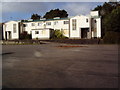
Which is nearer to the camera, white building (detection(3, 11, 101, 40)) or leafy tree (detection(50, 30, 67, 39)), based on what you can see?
white building (detection(3, 11, 101, 40))

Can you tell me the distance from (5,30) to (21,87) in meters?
61.3

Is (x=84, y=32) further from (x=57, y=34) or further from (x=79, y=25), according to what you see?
(x=57, y=34)

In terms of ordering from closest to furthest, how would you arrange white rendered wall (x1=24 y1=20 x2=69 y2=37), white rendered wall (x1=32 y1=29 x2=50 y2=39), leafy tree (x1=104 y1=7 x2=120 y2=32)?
leafy tree (x1=104 y1=7 x2=120 y2=32) < white rendered wall (x1=32 y1=29 x2=50 y2=39) < white rendered wall (x1=24 y1=20 x2=69 y2=37)

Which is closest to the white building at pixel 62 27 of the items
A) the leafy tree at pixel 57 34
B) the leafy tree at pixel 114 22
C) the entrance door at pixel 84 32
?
the entrance door at pixel 84 32

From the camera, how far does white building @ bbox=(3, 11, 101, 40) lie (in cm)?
4950

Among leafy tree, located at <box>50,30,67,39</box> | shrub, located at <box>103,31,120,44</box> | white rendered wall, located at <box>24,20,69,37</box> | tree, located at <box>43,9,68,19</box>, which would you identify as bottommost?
shrub, located at <box>103,31,120,44</box>

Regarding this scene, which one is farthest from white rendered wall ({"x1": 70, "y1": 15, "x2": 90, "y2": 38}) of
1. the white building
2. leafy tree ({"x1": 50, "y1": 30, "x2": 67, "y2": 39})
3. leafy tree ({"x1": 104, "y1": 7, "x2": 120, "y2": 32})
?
leafy tree ({"x1": 104, "y1": 7, "x2": 120, "y2": 32})

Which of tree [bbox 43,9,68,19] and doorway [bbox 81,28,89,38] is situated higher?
tree [bbox 43,9,68,19]

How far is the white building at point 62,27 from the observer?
49.5m

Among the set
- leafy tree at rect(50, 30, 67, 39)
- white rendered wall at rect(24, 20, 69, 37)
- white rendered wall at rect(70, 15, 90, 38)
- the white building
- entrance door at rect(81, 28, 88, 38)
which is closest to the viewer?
white rendered wall at rect(70, 15, 90, 38)

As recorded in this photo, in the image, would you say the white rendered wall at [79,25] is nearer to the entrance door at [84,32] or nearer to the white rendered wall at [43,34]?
the entrance door at [84,32]

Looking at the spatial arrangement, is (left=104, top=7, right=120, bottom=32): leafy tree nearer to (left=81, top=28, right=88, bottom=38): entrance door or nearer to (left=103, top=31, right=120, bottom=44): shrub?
(left=103, top=31, right=120, bottom=44): shrub

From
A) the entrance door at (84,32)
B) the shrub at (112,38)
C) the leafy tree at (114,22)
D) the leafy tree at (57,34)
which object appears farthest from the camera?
the leafy tree at (57,34)

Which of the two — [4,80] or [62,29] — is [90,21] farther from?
[4,80]
